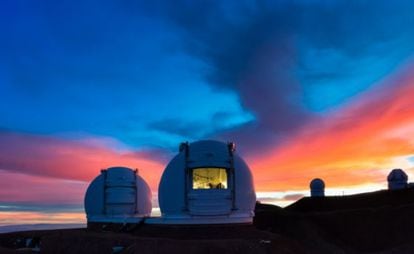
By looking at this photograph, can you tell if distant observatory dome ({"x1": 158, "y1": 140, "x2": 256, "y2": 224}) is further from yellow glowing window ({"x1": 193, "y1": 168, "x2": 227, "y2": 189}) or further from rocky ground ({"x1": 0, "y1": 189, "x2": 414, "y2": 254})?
rocky ground ({"x1": 0, "y1": 189, "x2": 414, "y2": 254})

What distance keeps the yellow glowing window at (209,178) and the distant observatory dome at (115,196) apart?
39.8 ft

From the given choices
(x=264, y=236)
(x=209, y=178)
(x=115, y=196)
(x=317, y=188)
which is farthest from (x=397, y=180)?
(x=264, y=236)

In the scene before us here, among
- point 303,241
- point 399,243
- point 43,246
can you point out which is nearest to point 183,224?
point 43,246

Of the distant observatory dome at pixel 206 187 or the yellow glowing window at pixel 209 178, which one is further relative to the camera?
the yellow glowing window at pixel 209 178

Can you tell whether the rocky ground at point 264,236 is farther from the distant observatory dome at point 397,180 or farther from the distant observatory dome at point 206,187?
the distant observatory dome at point 397,180

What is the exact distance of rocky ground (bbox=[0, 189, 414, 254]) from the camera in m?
28.9

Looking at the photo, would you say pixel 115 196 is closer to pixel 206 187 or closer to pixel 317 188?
pixel 206 187

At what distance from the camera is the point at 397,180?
7644cm

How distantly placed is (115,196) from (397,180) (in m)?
51.1

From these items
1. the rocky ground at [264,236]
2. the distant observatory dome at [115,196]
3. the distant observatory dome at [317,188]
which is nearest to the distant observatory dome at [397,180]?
the rocky ground at [264,236]

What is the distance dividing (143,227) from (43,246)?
8.39 meters

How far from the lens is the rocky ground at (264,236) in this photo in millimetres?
28859

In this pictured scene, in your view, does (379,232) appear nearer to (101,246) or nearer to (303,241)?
(303,241)

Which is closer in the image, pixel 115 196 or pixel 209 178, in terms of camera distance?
pixel 209 178
